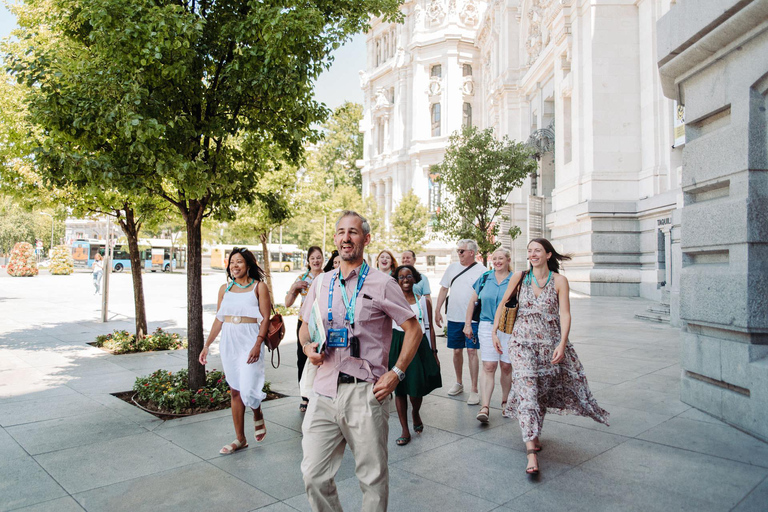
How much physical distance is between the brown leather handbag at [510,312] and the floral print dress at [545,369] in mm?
128

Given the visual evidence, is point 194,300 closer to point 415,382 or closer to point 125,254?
point 415,382

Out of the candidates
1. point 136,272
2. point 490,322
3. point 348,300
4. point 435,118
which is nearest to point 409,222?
point 435,118

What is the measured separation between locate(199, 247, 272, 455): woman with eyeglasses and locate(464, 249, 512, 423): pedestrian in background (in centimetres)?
228

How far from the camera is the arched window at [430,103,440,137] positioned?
53.0 metres

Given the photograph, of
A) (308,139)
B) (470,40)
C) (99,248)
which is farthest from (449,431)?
(99,248)

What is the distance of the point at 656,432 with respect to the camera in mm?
5059

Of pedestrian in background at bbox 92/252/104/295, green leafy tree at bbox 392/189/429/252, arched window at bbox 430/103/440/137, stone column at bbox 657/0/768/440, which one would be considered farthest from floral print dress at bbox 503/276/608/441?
arched window at bbox 430/103/440/137

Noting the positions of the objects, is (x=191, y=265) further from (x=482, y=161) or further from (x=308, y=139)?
(x=482, y=161)

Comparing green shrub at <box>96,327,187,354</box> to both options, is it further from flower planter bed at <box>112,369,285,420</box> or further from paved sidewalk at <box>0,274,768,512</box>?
flower planter bed at <box>112,369,285,420</box>

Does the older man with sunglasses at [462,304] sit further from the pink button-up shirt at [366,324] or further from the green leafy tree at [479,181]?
the green leafy tree at [479,181]

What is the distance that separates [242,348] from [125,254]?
56.5m

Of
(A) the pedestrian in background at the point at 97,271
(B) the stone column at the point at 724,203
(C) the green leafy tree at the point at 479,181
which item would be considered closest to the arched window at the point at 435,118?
(A) the pedestrian in background at the point at 97,271

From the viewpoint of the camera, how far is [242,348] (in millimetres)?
4949

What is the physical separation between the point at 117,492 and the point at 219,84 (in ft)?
14.8
